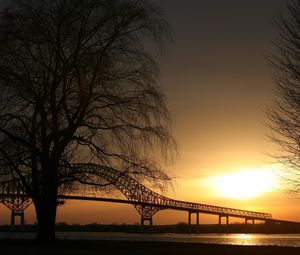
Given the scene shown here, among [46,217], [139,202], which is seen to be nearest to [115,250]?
[46,217]

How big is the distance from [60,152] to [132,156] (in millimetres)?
3030

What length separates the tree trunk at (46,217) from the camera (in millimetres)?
25109

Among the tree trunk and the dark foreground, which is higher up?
the tree trunk

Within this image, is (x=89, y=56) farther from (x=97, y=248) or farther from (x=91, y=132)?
A: (x=97, y=248)

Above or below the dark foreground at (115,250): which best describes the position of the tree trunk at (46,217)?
above

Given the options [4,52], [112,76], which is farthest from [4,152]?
[112,76]

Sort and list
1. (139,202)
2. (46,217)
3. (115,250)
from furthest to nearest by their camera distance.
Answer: (139,202), (46,217), (115,250)

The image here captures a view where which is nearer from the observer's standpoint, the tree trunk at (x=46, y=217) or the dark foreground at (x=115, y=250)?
the dark foreground at (x=115, y=250)

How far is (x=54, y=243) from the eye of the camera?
2439 centimetres

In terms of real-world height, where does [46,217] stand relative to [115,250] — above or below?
above

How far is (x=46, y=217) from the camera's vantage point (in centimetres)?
2530

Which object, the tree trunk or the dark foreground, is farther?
the tree trunk

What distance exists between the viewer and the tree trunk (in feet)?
82.4

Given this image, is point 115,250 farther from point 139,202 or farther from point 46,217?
point 139,202
